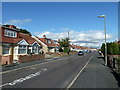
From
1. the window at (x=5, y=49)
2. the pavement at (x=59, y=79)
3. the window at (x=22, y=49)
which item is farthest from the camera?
the window at (x=22, y=49)

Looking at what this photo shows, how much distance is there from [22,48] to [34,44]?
319 inches

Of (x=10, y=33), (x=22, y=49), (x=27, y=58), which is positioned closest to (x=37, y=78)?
(x=27, y=58)

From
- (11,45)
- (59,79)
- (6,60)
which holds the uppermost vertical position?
(11,45)

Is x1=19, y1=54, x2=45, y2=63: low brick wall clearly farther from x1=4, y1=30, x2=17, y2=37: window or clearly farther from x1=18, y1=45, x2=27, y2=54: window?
x1=4, y1=30, x2=17, y2=37: window

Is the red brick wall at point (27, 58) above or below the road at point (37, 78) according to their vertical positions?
above

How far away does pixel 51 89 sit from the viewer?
324 inches

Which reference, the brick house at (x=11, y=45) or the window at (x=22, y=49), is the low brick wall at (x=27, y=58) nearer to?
the brick house at (x=11, y=45)

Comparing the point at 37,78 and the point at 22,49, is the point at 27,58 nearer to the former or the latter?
the point at 22,49

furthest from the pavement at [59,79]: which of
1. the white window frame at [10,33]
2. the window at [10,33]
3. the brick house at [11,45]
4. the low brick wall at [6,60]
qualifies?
the window at [10,33]

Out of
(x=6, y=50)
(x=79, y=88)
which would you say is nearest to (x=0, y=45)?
(x=6, y=50)

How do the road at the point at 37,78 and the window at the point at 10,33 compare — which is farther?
the window at the point at 10,33

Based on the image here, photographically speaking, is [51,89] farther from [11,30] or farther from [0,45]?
[11,30]

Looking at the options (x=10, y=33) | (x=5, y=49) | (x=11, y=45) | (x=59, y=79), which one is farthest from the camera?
(x=10, y=33)

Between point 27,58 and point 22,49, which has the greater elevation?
point 22,49
